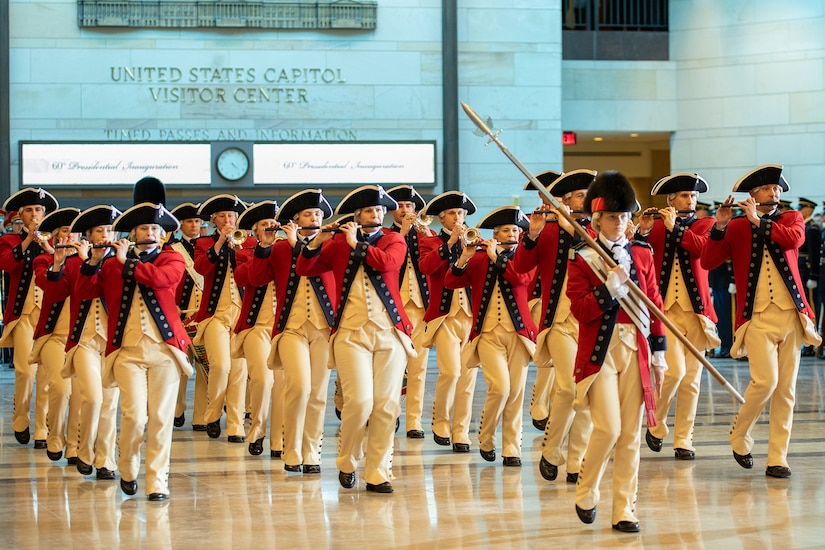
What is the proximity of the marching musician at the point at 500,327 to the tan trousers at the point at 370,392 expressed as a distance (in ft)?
3.85

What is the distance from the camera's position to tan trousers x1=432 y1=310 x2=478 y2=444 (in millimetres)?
9766

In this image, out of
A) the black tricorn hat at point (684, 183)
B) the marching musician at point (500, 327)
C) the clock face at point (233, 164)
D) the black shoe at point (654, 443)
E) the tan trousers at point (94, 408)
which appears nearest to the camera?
the tan trousers at point (94, 408)

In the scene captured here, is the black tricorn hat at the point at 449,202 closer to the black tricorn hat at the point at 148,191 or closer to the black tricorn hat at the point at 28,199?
the black tricorn hat at the point at 28,199

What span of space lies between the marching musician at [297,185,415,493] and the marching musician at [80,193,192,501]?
3.35ft

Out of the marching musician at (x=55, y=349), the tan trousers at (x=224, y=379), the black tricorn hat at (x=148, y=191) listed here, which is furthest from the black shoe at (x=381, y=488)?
the black tricorn hat at (x=148, y=191)

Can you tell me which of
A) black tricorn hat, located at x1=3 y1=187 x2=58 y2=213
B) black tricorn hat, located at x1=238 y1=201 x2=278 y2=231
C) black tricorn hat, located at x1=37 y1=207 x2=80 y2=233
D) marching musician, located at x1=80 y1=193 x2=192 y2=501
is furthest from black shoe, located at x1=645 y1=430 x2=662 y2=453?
black tricorn hat, located at x1=3 y1=187 x2=58 y2=213

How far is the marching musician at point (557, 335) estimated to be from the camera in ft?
27.0

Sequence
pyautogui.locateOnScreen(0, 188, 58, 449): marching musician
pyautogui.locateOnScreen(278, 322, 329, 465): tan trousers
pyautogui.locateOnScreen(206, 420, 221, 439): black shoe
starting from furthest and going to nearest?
pyautogui.locateOnScreen(206, 420, 221, 439): black shoe < pyautogui.locateOnScreen(0, 188, 58, 449): marching musician < pyautogui.locateOnScreen(278, 322, 329, 465): tan trousers

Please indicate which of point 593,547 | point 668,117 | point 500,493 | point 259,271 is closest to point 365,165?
point 668,117

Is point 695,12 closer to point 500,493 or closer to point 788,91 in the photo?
point 788,91

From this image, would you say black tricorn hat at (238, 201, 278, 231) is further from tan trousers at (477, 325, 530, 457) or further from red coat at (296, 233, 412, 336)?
tan trousers at (477, 325, 530, 457)

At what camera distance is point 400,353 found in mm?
8055

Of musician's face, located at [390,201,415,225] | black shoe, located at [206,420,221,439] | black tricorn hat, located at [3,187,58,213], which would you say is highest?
black tricorn hat, located at [3,187,58,213]

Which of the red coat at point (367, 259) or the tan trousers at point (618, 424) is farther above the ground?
the red coat at point (367, 259)
